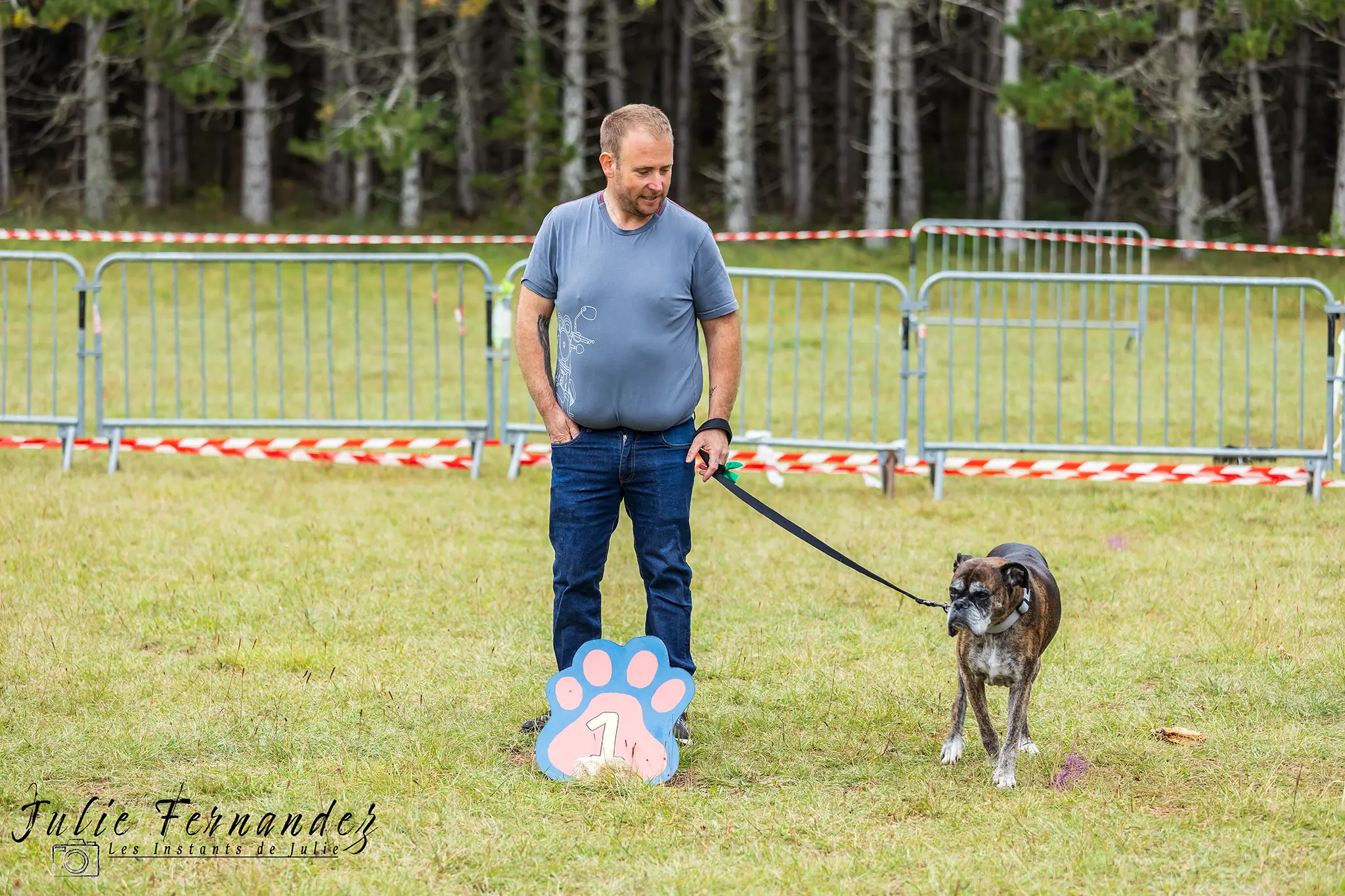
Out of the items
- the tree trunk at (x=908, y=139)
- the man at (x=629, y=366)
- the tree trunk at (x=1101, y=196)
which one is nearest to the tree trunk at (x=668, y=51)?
the tree trunk at (x=908, y=139)

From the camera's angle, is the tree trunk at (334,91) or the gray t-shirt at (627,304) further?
the tree trunk at (334,91)

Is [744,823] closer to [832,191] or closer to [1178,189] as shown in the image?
[1178,189]

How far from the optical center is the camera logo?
12.9 ft

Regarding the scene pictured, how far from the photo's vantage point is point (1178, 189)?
23750 millimetres

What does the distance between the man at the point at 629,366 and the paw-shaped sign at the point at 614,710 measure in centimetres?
21

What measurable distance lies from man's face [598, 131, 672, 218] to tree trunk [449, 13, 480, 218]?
2410 centimetres

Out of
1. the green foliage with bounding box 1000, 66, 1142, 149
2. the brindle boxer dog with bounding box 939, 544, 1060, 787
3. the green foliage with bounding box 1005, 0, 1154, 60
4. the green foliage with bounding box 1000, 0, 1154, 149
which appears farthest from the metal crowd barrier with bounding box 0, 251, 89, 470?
the green foliage with bounding box 1005, 0, 1154, 60

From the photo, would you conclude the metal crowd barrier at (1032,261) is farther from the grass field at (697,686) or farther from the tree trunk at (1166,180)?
the tree trunk at (1166,180)

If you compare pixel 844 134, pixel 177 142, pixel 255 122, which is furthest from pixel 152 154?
pixel 844 134

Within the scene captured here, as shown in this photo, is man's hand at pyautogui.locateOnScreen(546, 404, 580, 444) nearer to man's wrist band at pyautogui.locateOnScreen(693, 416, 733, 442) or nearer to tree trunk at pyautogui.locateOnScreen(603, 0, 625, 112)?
man's wrist band at pyautogui.locateOnScreen(693, 416, 733, 442)

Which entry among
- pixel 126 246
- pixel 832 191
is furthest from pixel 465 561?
pixel 832 191

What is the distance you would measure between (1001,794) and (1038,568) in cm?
80

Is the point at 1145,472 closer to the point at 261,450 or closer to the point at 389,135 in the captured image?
the point at 261,450

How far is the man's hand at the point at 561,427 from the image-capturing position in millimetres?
4746
